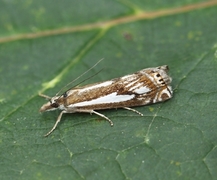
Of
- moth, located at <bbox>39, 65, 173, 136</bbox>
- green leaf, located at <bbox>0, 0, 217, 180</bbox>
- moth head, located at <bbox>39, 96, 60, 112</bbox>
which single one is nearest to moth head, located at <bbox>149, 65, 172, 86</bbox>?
moth, located at <bbox>39, 65, 173, 136</bbox>

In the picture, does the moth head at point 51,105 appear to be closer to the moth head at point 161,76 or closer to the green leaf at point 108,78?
the green leaf at point 108,78

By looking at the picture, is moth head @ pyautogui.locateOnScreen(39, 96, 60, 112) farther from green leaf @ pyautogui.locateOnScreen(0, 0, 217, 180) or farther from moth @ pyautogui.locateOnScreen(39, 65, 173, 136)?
green leaf @ pyautogui.locateOnScreen(0, 0, 217, 180)

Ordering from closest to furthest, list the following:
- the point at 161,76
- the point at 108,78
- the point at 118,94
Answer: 1. the point at 161,76
2. the point at 118,94
3. the point at 108,78

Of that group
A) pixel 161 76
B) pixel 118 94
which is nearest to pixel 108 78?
pixel 118 94

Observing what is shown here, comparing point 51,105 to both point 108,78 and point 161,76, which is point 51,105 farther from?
point 161,76

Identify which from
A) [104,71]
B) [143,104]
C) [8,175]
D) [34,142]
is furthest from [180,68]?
[8,175]

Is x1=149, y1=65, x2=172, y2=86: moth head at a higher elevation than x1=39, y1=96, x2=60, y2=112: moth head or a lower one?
higher

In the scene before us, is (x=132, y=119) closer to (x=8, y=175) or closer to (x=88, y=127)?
(x=88, y=127)
